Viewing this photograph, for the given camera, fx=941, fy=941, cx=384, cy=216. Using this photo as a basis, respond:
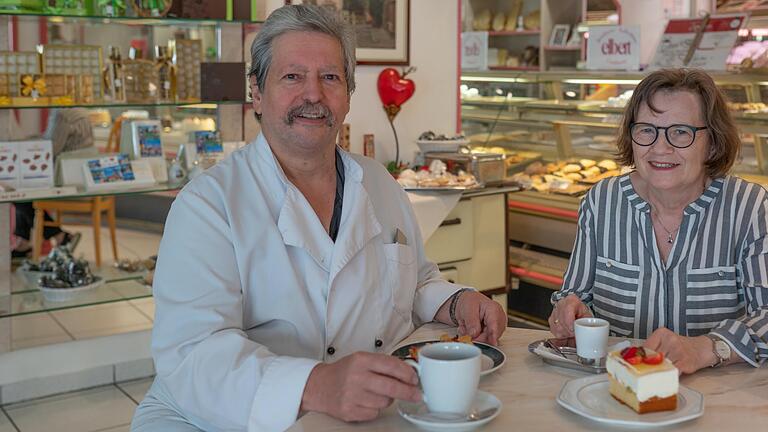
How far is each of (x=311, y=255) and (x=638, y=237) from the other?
0.88m

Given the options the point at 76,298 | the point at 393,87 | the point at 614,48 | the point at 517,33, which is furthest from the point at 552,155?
the point at 517,33

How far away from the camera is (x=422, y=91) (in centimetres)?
533

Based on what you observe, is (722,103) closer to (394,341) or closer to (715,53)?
(394,341)

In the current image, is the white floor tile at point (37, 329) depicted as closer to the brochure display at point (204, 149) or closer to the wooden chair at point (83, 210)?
the wooden chair at point (83, 210)

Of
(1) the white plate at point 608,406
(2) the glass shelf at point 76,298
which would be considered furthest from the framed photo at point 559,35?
(1) the white plate at point 608,406

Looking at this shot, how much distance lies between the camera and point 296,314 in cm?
201

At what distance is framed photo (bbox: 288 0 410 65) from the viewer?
16.3 feet

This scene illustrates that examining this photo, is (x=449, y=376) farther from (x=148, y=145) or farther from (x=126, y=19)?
(x=148, y=145)

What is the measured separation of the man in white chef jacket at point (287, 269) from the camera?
5.85ft

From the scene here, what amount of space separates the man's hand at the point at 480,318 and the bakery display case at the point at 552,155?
303 centimetres

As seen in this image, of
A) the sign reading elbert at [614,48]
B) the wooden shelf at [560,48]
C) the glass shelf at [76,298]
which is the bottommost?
the glass shelf at [76,298]

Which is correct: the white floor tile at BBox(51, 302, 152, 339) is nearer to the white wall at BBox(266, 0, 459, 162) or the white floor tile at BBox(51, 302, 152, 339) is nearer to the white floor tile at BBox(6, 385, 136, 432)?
the white floor tile at BBox(6, 385, 136, 432)

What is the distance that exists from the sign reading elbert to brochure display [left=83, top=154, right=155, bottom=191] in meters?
2.73

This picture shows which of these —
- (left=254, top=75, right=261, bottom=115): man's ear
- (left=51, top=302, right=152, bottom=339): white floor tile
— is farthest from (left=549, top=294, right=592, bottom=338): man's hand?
(left=51, top=302, right=152, bottom=339): white floor tile
